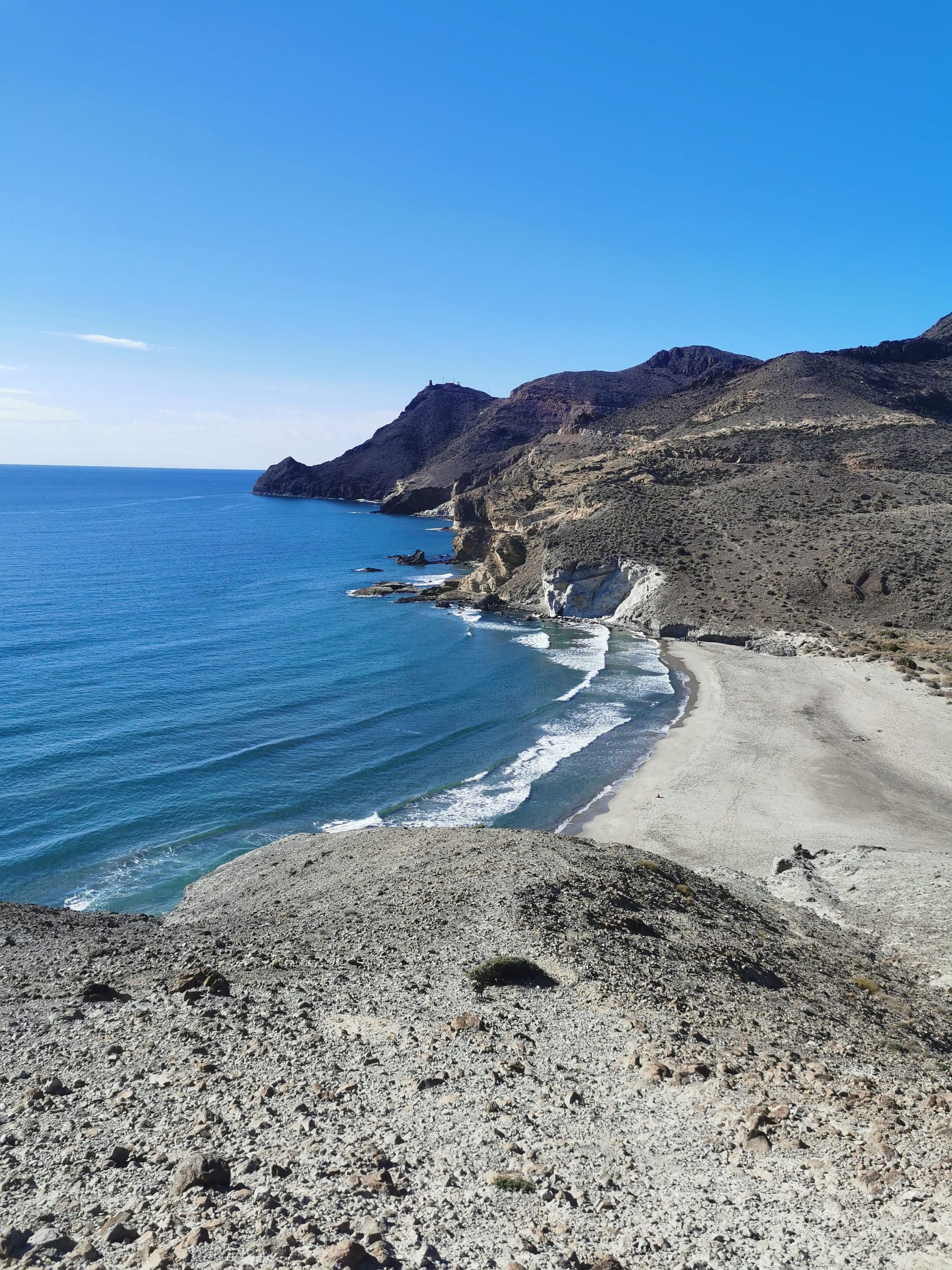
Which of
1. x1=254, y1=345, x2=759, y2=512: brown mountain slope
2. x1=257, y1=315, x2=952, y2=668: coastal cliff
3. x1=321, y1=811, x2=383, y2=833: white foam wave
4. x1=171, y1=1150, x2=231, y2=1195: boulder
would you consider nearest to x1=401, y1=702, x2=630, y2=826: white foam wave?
x1=321, y1=811, x2=383, y2=833: white foam wave

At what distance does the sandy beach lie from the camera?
65.3ft

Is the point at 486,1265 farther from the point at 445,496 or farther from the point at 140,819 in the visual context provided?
the point at 445,496

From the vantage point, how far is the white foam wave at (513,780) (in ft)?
93.4

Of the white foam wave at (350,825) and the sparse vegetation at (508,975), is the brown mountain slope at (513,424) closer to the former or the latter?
the white foam wave at (350,825)

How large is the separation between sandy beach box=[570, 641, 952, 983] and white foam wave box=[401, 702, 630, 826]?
141 inches

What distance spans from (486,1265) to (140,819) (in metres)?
23.9

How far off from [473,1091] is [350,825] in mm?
18436

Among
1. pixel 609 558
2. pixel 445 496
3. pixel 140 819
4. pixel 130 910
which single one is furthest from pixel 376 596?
pixel 445 496

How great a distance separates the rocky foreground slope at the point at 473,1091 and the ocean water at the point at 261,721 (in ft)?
34.3

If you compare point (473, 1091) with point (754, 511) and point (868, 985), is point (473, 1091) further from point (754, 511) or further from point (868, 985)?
point (754, 511)

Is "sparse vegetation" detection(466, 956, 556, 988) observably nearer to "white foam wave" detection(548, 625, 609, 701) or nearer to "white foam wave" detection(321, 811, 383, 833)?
"white foam wave" detection(321, 811, 383, 833)

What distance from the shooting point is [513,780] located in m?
32.0

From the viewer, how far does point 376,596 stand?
7562 centimetres

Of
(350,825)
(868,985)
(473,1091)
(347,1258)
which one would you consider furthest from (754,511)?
(347,1258)
